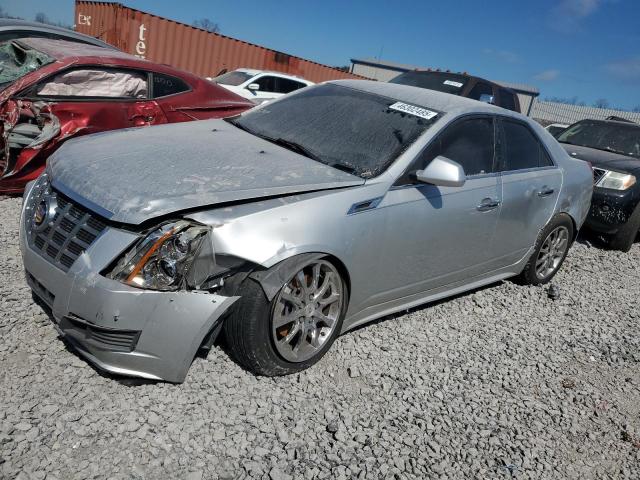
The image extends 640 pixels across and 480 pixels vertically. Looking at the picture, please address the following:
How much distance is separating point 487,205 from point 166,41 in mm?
15262

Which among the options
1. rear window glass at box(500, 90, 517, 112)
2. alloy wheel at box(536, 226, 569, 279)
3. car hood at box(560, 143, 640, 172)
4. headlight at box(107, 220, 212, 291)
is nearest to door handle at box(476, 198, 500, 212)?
alloy wheel at box(536, 226, 569, 279)

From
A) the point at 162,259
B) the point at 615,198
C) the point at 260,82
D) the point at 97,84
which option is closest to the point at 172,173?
the point at 162,259

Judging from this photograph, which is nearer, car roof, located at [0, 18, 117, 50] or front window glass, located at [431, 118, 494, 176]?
front window glass, located at [431, 118, 494, 176]

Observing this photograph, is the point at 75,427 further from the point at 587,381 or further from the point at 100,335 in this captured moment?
the point at 587,381

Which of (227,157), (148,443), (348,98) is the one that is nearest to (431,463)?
(148,443)

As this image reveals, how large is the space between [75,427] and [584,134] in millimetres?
8209

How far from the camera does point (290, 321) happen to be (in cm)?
286

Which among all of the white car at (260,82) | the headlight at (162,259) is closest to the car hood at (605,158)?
the headlight at (162,259)

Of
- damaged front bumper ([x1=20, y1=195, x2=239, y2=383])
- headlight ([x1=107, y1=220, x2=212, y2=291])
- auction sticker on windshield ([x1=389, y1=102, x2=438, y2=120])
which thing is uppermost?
auction sticker on windshield ([x1=389, y1=102, x2=438, y2=120])

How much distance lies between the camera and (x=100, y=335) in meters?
2.46

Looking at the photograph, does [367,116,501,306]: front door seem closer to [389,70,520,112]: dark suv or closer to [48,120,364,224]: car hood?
[48,120,364,224]: car hood

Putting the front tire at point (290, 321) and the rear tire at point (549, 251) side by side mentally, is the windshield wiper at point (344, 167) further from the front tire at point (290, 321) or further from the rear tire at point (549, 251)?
the rear tire at point (549, 251)

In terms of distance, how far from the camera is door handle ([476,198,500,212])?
3.76 meters

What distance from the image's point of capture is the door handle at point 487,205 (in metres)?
3.76
